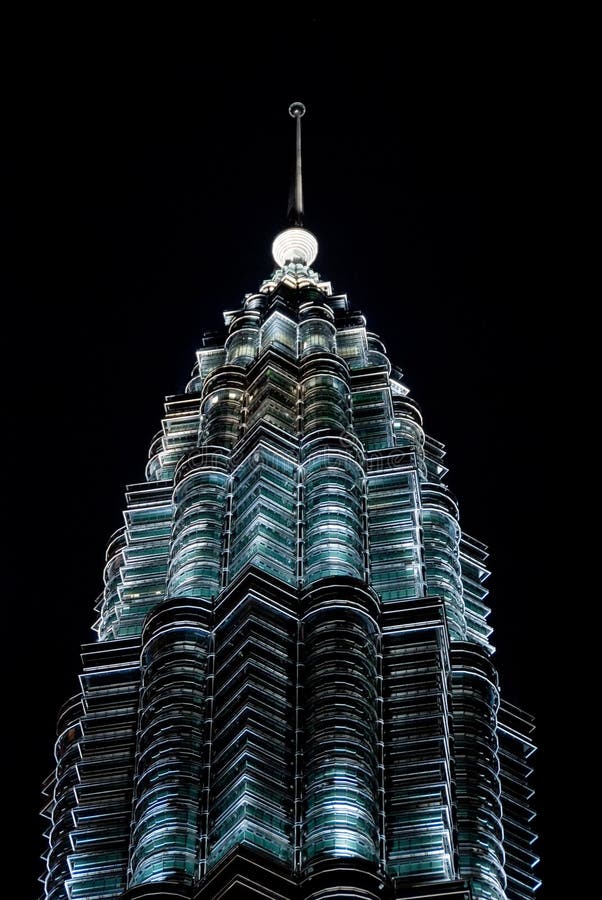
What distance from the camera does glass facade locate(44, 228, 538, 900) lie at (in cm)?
10775

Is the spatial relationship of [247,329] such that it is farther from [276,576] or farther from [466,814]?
[466,814]

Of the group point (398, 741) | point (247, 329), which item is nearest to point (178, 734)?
point (398, 741)

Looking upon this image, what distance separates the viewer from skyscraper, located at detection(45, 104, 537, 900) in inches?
4240

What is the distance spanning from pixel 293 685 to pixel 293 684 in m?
0.13

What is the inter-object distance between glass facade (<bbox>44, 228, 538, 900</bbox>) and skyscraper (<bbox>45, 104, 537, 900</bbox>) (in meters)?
0.16

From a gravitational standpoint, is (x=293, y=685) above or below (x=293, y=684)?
below

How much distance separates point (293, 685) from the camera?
11750 cm

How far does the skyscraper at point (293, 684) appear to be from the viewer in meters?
108

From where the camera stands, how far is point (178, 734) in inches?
4532

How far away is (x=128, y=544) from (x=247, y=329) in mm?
32985

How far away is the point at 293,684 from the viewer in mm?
117625

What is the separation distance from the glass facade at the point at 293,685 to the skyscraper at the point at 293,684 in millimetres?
160

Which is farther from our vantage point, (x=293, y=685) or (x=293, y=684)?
(x=293, y=684)

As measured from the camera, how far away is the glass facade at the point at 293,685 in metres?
108
